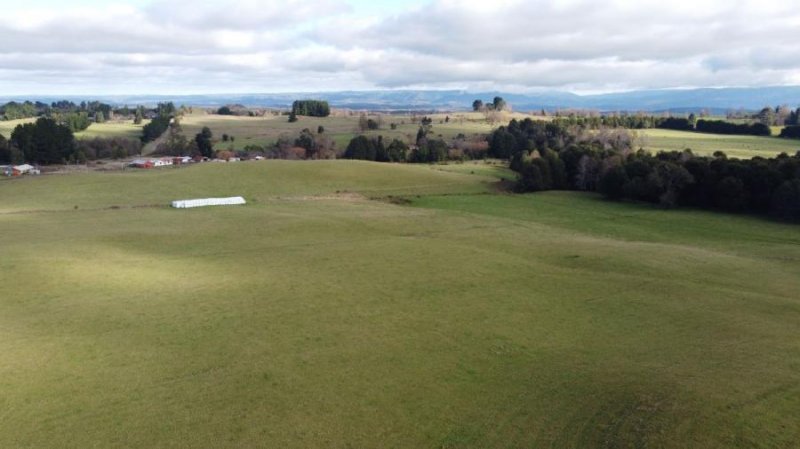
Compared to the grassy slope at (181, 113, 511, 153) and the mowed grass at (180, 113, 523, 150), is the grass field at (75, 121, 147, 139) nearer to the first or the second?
the mowed grass at (180, 113, 523, 150)

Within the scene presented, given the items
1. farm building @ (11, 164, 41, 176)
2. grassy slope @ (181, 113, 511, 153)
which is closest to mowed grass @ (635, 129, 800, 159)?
grassy slope @ (181, 113, 511, 153)

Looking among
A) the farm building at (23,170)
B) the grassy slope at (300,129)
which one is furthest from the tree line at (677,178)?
the farm building at (23,170)

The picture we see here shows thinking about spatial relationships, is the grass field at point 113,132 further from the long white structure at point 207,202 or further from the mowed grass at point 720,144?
the mowed grass at point 720,144

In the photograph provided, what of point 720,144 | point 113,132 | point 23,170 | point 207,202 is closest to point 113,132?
point 113,132

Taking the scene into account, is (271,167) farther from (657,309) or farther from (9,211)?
(657,309)

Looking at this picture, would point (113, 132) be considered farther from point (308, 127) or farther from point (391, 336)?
point (391, 336)

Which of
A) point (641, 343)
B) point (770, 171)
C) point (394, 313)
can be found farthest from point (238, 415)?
point (770, 171)
